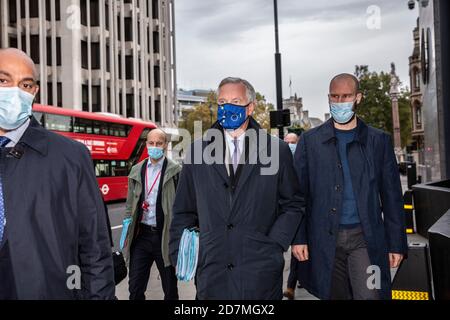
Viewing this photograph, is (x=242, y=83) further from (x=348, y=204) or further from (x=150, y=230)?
(x=150, y=230)

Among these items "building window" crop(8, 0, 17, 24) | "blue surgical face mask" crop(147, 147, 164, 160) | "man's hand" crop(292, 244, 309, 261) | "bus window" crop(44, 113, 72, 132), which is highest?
"building window" crop(8, 0, 17, 24)

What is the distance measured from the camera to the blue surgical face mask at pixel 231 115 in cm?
319

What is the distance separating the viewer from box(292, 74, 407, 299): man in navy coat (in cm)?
352

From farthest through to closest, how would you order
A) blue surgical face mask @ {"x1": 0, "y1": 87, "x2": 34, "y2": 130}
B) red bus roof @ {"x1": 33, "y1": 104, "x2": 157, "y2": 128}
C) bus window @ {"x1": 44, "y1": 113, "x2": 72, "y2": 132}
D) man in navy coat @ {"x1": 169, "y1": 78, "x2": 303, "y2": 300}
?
red bus roof @ {"x1": 33, "y1": 104, "x2": 157, "y2": 128}, bus window @ {"x1": 44, "y1": 113, "x2": 72, "y2": 132}, man in navy coat @ {"x1": 169, "y1": 78, "x2": 303, "y2": 300}, blue surgical face mask @ {"x1": 0, "y1": 87, "x2": 34, "y2": 130}

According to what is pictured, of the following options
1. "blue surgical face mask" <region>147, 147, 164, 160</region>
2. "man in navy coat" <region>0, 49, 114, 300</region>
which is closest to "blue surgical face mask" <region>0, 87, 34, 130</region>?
"man in navy coat" <region>0, 49, 114, 300</region>

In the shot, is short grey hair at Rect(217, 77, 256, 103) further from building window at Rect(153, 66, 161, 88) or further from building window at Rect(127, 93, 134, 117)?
building window at Rect(153, 66, 161, 88)

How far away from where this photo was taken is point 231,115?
3.19m

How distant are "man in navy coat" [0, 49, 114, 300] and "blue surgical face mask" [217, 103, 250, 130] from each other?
1058 millimetres

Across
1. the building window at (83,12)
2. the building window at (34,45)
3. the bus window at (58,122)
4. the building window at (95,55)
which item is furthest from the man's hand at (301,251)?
the building window at (95,55)

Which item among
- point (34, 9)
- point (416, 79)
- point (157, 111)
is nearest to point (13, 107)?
point (34, 9)

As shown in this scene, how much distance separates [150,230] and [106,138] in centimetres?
1625
